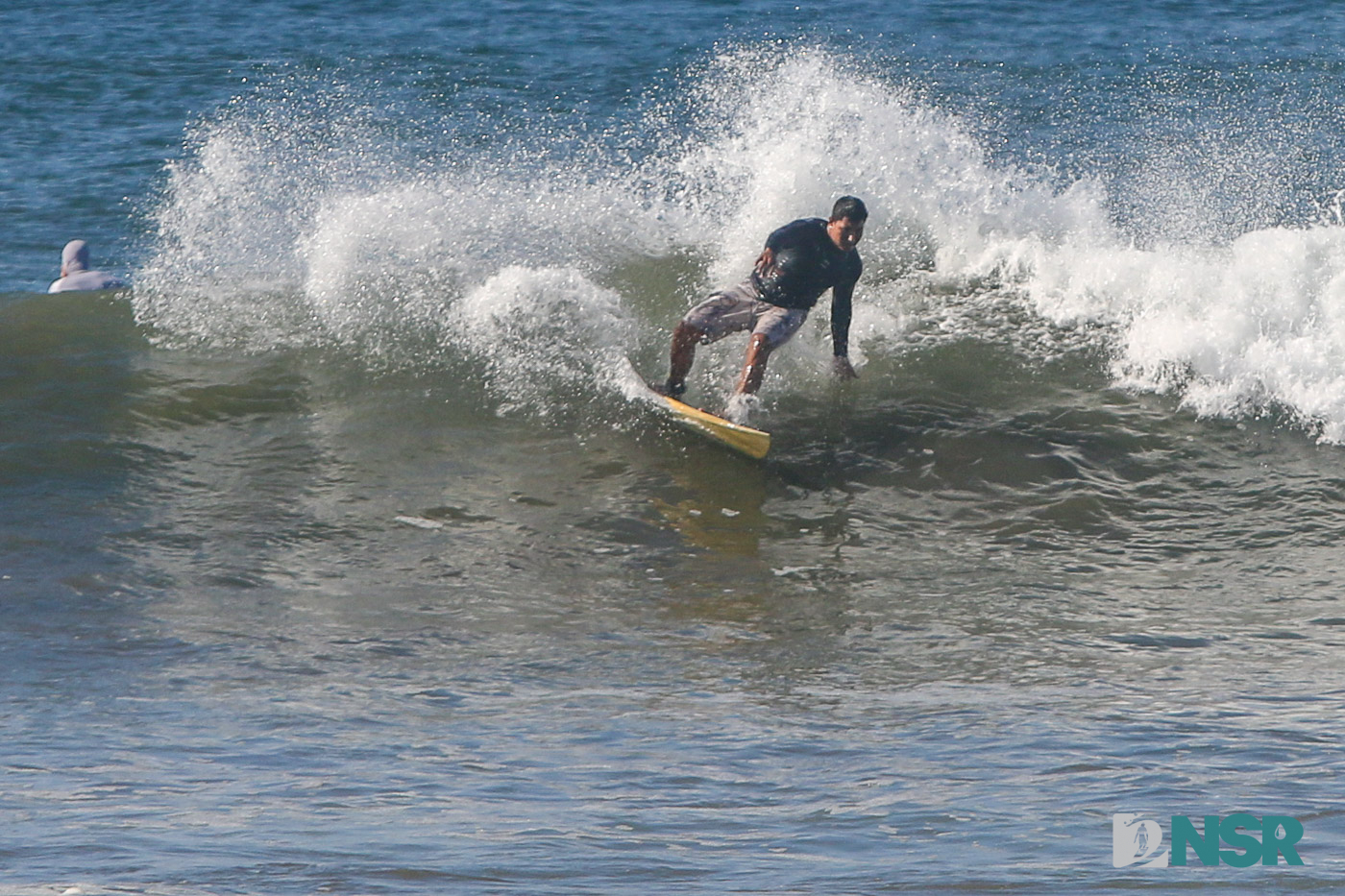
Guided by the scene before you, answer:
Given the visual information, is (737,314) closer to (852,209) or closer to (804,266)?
(804,266)

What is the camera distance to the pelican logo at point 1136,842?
4129mm

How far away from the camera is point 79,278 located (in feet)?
38.1

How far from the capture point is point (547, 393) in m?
9.62

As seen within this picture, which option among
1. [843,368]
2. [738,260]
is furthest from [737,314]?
[738,260]

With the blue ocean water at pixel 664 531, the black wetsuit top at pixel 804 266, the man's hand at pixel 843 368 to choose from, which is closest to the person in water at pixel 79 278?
the blue ocean water at pixel 664 531

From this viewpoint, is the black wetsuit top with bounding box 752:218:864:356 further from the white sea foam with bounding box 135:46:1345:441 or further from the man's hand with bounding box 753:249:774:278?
the white sea foam with bounding box 135:46:1345:441

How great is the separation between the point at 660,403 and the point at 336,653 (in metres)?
3.16

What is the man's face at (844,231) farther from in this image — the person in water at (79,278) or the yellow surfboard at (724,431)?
the person in water at (79,278)

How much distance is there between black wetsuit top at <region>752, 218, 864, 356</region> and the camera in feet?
29.5

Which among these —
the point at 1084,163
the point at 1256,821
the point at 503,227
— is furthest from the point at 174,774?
the point at 1084,163

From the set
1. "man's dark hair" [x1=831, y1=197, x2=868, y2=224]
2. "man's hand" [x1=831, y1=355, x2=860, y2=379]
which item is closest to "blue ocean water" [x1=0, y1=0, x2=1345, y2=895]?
"man's hand" [x1=831, y1=355, x2=860, y2=379]

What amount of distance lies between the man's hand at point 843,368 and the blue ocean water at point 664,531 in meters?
0.24

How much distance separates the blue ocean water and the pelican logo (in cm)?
7

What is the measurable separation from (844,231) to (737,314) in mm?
844
